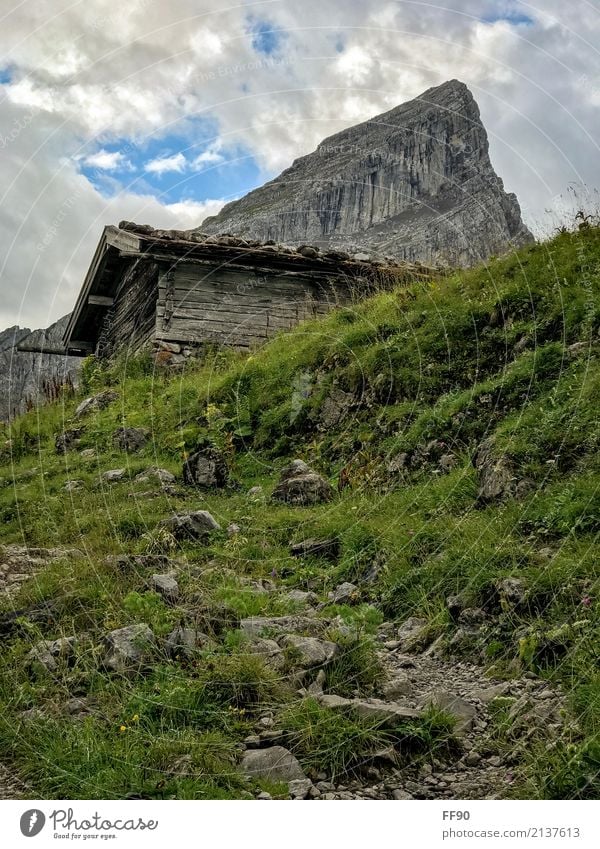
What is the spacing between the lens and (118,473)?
30.5ft

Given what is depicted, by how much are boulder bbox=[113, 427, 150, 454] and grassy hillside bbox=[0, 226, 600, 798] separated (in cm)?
16

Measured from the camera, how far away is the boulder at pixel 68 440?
11.3m

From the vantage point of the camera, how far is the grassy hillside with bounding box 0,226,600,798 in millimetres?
3264

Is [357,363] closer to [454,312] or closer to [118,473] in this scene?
[454,312]

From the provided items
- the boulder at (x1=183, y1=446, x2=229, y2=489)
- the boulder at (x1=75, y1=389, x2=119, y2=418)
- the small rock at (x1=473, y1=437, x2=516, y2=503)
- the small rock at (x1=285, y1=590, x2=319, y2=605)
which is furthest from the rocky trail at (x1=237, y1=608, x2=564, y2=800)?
the boulder at (x1=75, y1=389, x2=119, y2=418)

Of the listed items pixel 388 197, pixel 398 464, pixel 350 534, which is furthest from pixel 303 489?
pixel 388 197

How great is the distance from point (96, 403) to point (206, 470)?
16.3 ft

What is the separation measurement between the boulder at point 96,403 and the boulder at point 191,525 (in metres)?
6.59

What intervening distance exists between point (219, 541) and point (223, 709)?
3110 millimetres

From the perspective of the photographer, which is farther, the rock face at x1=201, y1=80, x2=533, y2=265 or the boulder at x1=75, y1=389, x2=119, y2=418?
the rock face at x1=201, y1=80, x2=533, y2=265

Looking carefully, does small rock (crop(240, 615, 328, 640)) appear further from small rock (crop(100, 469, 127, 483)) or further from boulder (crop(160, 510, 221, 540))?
small rock (crop(100, 469, 127, 483))

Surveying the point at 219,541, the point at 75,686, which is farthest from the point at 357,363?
the point at 75,686

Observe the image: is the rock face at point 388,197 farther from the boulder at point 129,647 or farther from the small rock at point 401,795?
the small rock at point 401,795

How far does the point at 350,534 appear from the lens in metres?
6.20
